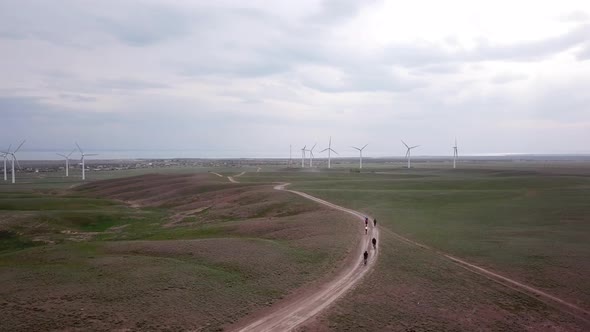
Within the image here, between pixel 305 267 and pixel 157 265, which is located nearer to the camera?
pixel 157 265

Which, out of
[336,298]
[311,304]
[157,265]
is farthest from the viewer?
[157,265]

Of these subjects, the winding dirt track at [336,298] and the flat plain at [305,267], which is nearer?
the winding dirt track at [336,298]

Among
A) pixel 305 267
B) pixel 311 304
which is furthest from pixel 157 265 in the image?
pixel 311 304

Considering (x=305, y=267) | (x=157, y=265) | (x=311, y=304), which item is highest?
(x=157, y=265)

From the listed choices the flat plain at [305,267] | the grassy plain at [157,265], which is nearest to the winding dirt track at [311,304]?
the flat plain at [305,267]

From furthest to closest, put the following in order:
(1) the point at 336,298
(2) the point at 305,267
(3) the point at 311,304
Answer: (2) the point at 305,267
(1) the point at 336,298
(3) the point at 311,304

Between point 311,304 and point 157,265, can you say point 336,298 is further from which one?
point 157,265

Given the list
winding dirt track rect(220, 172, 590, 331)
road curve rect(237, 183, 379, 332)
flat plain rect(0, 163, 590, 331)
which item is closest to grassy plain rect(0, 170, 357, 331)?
flat plain rect(0, 163, 590, 331)

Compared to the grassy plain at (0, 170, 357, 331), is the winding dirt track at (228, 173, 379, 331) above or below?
below

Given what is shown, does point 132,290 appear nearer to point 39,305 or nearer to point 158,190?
point 39,305

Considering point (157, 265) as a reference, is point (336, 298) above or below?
below

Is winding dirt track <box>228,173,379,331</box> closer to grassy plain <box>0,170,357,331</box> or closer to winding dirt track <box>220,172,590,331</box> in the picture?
winding dirt track <box>220,172,590,331</box>

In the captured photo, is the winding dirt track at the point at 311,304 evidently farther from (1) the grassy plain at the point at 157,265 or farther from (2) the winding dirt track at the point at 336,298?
(1) the grassy plain at the point at 157,265
